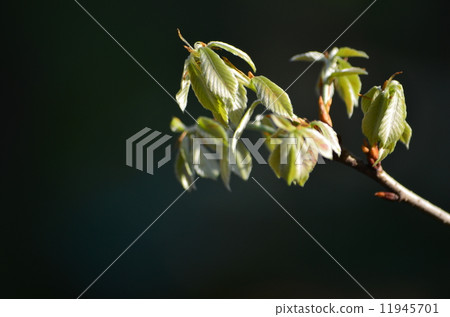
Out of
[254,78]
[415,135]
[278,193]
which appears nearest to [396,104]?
[254,78]

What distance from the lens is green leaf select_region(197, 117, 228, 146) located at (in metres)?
0.60

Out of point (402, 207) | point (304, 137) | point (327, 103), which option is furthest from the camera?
point (402, 207)

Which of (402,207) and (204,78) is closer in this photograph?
(204,78)

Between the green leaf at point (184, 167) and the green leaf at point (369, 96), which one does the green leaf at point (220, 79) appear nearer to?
the green leaf at point (184, 167)

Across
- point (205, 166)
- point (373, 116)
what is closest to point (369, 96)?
point (373, 116)

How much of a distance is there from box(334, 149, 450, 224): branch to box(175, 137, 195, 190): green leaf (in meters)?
0.20

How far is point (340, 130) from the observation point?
201 centimetres

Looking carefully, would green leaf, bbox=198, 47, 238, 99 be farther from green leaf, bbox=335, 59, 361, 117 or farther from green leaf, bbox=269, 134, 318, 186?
green leaf, bbox=335, 59, 361, 117

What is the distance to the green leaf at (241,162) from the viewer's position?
2.00ft

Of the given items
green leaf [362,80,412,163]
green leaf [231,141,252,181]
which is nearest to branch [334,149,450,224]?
green leaf [362,80,412,163]

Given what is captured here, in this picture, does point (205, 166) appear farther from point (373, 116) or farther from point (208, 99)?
point (373, 116)

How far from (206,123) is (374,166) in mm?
233

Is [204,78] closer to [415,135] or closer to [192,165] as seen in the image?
[192,165]

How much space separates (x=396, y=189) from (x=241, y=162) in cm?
21
